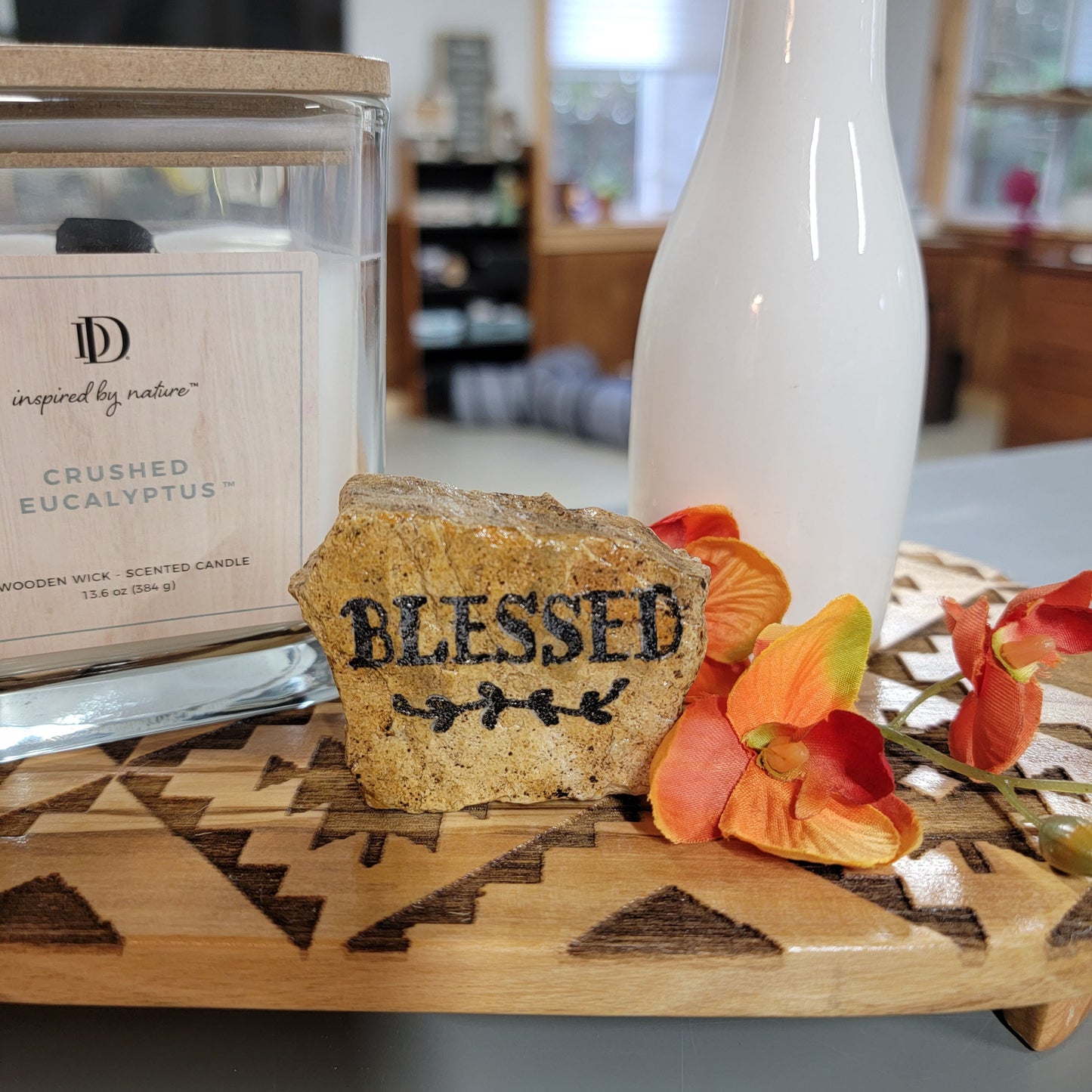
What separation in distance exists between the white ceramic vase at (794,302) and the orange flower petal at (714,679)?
6 cm

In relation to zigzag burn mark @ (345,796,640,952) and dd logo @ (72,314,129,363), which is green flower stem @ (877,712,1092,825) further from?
dd logo @ (72,314,129,363)

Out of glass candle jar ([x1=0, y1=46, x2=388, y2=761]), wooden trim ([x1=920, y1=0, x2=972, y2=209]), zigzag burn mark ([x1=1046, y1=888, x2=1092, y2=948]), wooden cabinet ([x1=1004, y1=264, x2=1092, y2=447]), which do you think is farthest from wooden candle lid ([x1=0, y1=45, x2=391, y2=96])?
wooden trim ([x1=920, y1=0, x2=972, y2=209])

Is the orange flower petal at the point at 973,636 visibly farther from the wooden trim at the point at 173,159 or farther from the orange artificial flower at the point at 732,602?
the wooden trim at the point at 173,159

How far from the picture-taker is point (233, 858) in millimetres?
308

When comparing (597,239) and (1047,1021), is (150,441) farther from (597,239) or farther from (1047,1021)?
(597,239)

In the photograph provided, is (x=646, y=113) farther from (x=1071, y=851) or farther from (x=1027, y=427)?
(x=1071, y=851)

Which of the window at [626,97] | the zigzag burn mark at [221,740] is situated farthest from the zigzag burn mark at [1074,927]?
the window at [626,97]

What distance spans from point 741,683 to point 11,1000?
0.74 feet

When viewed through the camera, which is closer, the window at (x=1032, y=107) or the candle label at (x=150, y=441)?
the candle label at (x=150, y=441)

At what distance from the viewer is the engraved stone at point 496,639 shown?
31cm

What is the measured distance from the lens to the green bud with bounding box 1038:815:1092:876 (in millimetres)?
296

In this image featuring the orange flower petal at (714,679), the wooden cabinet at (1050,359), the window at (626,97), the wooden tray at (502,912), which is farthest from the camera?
the window at (626,97)

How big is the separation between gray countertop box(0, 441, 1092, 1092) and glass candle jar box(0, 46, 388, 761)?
0.12 m

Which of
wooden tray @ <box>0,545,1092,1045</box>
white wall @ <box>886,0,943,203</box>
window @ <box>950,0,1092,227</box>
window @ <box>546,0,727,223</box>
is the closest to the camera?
wooden tray @ <box>0,545,1092,1045</box>
